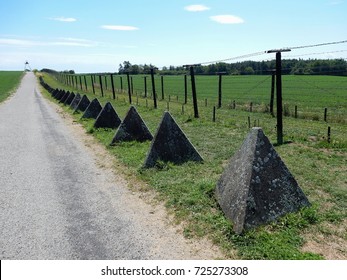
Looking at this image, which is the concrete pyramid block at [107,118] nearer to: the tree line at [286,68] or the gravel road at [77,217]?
the gravel road at [77,217]

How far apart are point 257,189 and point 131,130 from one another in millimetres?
7195

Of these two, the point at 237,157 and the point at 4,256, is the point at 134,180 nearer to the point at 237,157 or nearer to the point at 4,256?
the point at 237,157

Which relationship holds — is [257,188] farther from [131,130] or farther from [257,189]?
[131,130]

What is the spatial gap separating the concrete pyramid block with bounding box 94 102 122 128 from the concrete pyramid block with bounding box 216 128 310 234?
9.66 meters

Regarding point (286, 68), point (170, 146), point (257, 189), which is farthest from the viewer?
point (286, 68)

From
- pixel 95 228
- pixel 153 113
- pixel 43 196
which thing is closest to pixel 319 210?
pixel 95 228

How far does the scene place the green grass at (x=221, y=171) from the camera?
4.98 meters

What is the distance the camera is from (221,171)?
8.39 metres

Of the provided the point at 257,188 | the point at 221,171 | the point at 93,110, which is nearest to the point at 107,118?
the point at 93,110

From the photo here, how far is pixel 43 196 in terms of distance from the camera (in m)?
7.36

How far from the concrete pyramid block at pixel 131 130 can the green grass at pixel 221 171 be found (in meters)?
0.38

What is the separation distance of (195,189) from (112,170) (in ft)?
9.96

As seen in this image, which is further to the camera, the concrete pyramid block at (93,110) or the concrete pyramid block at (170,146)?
the concrete pyramid block at (93,110)

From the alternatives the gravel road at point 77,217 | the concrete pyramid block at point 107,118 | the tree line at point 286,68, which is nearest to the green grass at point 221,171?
the gravel road at point 77,217
